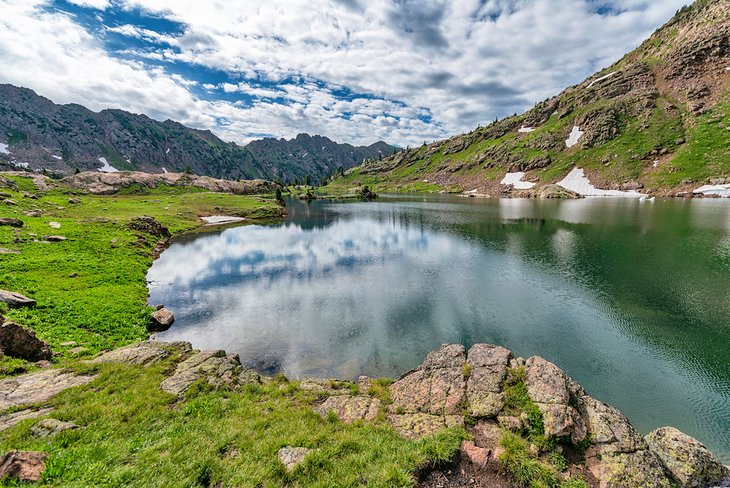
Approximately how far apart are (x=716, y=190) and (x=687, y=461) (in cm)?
18302

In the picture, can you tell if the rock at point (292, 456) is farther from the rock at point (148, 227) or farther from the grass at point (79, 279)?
the rock at point (148, 227)

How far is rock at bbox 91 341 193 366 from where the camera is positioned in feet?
63.3

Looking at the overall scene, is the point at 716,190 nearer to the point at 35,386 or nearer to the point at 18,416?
the point at 18,416

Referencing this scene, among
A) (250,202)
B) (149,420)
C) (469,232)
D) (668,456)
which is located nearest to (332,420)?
(149,420)

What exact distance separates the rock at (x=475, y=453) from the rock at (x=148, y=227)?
245 feet

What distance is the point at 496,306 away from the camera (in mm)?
34062

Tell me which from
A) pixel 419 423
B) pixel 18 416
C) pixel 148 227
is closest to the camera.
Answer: pixel 18 416

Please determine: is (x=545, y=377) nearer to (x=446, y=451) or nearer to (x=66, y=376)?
(x=446, y=451)

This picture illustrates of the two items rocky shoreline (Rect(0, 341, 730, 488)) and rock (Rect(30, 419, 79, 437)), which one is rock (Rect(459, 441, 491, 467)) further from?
rock (Rect(30, 419, 79, 437))

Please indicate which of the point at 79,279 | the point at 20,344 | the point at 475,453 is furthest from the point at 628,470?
the point at 79,279

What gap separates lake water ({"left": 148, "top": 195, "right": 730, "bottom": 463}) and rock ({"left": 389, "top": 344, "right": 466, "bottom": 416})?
5359mm

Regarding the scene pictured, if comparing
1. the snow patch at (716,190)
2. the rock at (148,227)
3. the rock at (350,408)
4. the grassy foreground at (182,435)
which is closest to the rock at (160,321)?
the grassy foreground at (182,435)

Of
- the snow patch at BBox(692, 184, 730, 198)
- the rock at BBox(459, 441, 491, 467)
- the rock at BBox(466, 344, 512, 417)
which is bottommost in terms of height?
the rock at BBox(459, 441, 491, 467)

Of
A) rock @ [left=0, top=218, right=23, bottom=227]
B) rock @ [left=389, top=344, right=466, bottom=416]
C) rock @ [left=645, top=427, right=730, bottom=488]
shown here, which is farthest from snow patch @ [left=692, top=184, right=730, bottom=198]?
rock @ [left=0, top=218, right=23, bottom=227]
